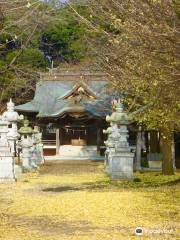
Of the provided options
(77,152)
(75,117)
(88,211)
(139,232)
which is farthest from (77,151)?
(139,232)

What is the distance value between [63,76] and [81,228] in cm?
3649

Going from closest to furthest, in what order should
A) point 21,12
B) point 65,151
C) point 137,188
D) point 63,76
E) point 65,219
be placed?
point 65,219 < point 21,12 < point 137,188 < point 65,151 < point 63,76

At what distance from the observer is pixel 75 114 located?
129 ft

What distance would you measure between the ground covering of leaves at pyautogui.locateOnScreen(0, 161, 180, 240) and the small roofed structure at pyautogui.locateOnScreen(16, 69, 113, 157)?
21793 millimetres

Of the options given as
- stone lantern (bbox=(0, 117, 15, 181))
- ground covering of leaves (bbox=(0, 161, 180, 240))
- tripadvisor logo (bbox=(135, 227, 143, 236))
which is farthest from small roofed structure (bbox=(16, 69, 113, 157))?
tripadvisor logo (bbox=(135, 227, 143, 236))

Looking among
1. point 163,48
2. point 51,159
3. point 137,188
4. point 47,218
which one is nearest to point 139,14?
point 163,48

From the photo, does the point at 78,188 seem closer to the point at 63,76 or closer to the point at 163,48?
the point at 163,48

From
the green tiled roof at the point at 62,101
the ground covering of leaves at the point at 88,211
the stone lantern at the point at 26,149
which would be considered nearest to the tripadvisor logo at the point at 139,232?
the ground covering of leaves at the point at 88,211

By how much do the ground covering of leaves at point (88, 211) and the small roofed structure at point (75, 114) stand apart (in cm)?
2179

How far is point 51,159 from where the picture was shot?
37281mm

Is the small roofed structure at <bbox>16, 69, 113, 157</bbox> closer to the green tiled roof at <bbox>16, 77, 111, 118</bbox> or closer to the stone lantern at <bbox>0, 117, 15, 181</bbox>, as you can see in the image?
the green tiled roof at <bbox>16, 77, 111, 118</bbox>

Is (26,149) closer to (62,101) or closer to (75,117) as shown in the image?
(75,117)

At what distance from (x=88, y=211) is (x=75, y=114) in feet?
92.2

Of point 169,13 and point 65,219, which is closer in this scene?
point 169,13
